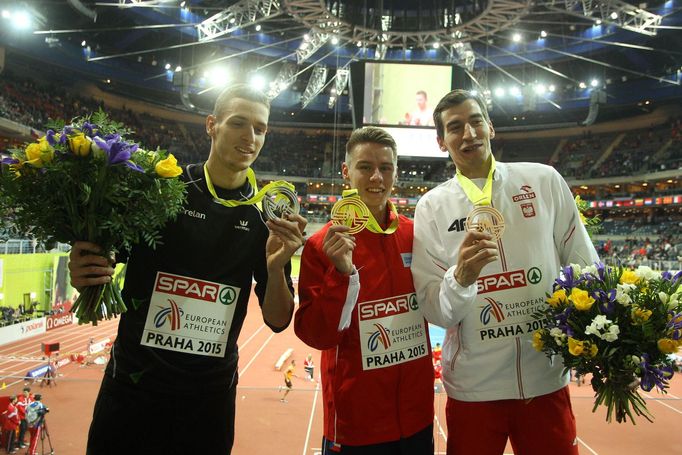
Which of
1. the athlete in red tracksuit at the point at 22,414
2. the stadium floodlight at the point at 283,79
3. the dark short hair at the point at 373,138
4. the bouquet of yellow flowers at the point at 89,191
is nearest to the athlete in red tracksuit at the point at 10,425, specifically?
the athlete in red tracksuit at the point at 22,414

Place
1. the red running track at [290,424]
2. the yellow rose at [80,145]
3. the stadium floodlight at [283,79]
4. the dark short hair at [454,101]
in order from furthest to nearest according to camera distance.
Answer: the stadium floodlight at [283,79] < the red running track at [290,424] < the dark short hair at [454,101] < the yellow rose at [80,145]

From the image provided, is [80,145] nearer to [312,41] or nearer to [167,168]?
[167,168]

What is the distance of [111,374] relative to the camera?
2348 mm

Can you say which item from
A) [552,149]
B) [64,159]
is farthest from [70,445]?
[552,149]

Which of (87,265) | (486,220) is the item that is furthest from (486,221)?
(87,265)

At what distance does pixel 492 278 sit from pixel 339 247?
88cm

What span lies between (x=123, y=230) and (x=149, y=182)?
0.25 metres

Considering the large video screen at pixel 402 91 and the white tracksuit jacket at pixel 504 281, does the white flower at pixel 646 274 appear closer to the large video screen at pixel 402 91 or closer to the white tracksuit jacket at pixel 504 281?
the white tracksuit jacket at pixel 504 281

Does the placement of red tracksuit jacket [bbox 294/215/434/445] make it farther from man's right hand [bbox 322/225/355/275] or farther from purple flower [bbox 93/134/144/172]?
purple flower [bbox 93/134/144/172]

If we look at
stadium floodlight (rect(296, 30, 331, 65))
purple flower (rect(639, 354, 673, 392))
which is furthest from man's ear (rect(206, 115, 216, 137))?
stadium floodlight (rect(296, 30, 331, 65))

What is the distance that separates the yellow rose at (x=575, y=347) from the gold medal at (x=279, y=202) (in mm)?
1421

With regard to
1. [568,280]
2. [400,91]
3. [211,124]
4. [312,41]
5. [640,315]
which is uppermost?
[312,41]

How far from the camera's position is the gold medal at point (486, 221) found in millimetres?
2307

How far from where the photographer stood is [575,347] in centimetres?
206
